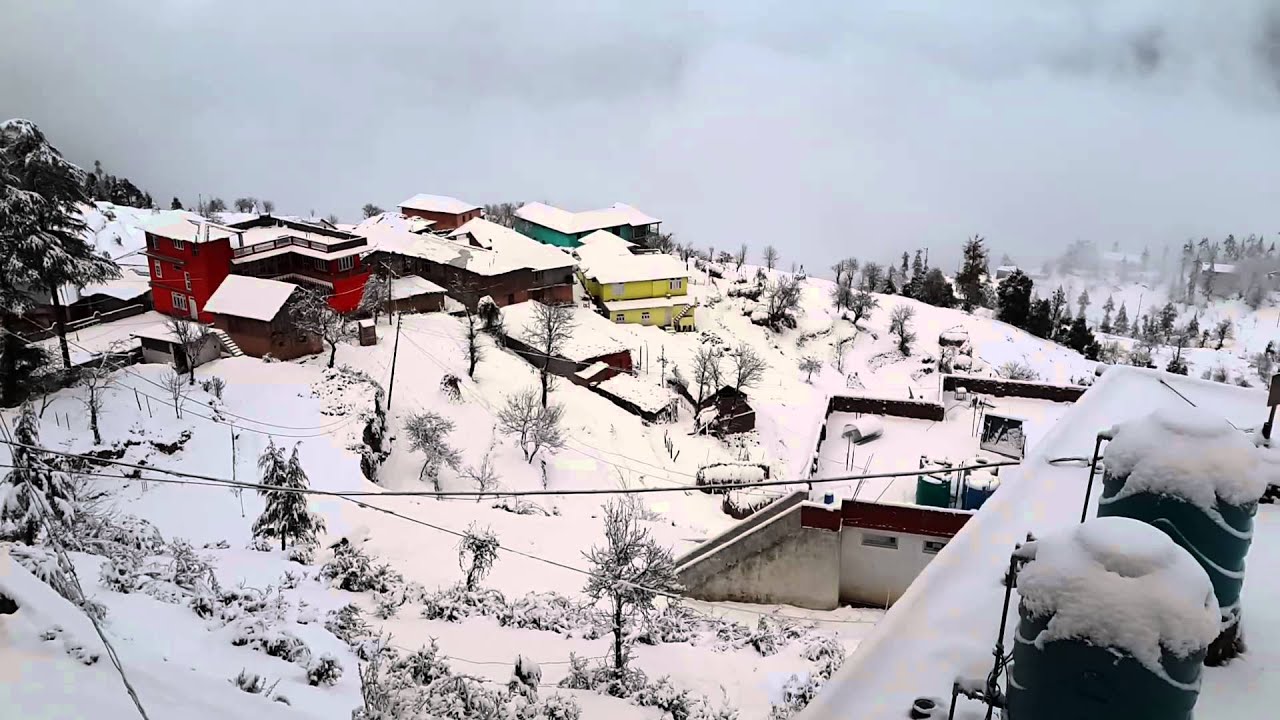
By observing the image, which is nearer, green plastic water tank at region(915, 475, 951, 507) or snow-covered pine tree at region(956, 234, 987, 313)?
green plastic water tank at region(915, 475, 951, 507)

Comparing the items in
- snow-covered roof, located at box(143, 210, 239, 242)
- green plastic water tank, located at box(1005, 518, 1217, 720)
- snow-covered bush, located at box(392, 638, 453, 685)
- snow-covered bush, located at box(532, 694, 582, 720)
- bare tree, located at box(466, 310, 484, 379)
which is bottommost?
snow-covered bush, located at box(532, 694, 582, 720)

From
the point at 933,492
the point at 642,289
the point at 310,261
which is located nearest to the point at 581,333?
the point at 642,289

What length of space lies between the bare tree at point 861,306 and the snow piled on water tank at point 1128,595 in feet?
153

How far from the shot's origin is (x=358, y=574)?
47.6 feet

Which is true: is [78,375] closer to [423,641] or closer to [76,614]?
[423,641]

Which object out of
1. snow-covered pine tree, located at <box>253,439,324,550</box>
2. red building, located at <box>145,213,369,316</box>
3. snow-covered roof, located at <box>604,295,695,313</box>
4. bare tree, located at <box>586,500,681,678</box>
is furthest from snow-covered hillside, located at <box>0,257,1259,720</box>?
snow-covered roof, located at <box>604,295,695,313</box>

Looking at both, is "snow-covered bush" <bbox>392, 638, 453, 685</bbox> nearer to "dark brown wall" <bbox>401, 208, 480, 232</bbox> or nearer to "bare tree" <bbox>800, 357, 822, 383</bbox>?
"bare tree" <bbox>800, 357, 822, 383</bbox>

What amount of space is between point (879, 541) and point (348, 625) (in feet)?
30.9

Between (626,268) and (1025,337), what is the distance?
82.9 feet

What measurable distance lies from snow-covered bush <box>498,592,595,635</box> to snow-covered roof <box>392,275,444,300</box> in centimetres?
2143

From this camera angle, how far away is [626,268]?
41344mm

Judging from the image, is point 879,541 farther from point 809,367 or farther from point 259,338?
point 809,367

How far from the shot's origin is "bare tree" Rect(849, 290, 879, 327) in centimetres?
4778

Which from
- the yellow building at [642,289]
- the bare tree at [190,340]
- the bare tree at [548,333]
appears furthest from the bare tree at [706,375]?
the bare tree at [190,340]
